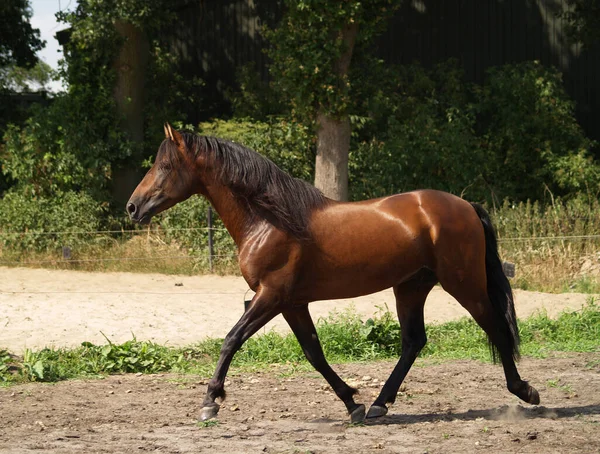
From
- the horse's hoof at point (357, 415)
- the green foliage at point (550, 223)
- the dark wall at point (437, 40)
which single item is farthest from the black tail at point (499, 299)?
the dark wall at point (437, 40)

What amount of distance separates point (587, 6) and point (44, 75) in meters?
43.3

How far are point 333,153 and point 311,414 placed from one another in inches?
400

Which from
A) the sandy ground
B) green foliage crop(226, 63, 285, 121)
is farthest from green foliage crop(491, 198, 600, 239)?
green foliage crop(226, 63, 285, 121)

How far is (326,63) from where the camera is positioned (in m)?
15.6

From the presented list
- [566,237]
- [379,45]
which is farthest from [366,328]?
[379,45]

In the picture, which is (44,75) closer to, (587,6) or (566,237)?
(587,6)

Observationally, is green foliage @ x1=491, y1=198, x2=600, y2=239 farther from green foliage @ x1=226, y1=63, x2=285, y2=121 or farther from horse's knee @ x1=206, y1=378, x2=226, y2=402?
horse's knee @ x1=206, y1=378, x2=226, y2=402

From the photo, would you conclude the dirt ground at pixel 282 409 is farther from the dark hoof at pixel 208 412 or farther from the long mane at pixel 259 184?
the long mane at pixel 259 184

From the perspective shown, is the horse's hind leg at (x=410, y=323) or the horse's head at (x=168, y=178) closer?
the horse's head at (x=168, y=178)

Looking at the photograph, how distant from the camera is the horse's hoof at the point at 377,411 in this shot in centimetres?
620

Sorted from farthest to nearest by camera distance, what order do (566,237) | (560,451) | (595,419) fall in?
1. (566,237)
2. (595,419)
3. (560,451)

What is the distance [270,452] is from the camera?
521 centimetres

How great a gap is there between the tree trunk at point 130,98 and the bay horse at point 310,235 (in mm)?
12217

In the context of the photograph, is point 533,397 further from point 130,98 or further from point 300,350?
point 130,98
